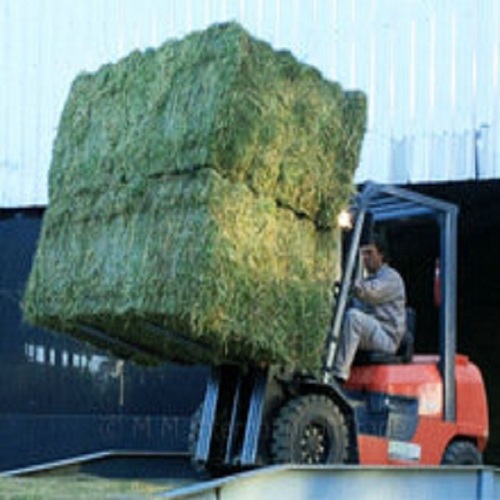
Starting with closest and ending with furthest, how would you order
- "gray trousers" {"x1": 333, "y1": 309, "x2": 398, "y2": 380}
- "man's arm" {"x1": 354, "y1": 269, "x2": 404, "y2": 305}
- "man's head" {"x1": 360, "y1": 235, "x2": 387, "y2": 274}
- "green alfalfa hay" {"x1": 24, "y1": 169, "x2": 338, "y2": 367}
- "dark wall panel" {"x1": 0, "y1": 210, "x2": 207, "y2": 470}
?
"green alfalfa hay" {"x1": 24, "y1": 169, "x2": 338, "y2": 367} → "gray trousers" {"x1": 333, "y1": 309, "x2": 398, "y2": 380} → "man's arm" {"x1": 354, "y1": 269, "x2": 404, "y2": 305} → "man's head" {"x1": 360, "y1": 235, "x2": 387, "y2": 274} → "dark wall panel" {"x1": 0, "y1": 210, "x2": 207, "y2": 470}

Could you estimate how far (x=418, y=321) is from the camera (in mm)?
18188

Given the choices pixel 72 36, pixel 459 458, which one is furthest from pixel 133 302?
pixel 72 36

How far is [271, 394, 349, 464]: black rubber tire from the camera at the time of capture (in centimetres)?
695

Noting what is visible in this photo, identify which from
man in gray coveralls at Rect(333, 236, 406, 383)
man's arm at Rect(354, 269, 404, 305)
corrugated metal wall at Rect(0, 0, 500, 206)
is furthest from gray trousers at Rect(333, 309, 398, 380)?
corrugated metal wall at Rect(0, 0, 500, 206)

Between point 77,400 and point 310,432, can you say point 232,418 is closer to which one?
point 310,432

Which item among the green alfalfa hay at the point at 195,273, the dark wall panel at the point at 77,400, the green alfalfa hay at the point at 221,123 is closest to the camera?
the green alfalfa hay at the point at 195,273

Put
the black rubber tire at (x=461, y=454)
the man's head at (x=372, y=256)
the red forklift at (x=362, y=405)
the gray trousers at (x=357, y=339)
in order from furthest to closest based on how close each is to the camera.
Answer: the black rubber tire at (x=461, y=454) < the man's head at (x=372, y=256) < the gray trousers at (x=357, y=339) < the red forklift at (x=362, y=405)

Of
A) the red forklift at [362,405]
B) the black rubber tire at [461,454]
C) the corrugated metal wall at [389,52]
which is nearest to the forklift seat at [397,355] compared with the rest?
the red forklift at [362,405]

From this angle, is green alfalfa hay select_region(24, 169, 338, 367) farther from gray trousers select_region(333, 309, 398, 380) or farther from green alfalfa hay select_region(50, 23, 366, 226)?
gray trousers select_region(333, 309, 398, 380)

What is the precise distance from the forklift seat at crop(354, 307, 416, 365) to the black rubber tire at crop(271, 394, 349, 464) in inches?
28.5

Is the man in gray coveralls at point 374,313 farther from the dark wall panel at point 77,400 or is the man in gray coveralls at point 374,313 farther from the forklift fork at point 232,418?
the dark wall panel at point 77,400

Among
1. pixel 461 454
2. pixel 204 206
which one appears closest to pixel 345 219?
pixel 204 206

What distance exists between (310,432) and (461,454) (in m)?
1.53

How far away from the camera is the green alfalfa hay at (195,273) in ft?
21.3
